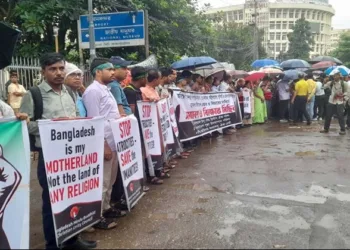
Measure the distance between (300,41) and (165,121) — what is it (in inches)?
2775

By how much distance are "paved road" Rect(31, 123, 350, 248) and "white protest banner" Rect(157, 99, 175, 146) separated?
1.85 ft

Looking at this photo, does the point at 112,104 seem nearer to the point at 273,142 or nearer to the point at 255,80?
the point at 273,142

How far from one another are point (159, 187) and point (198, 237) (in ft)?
6.45

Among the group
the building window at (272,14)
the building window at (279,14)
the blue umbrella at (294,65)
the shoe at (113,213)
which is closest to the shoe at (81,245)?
the shoe at (113,213)

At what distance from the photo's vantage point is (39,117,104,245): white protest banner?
11.5ft

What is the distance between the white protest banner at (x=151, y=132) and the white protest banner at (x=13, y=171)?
2.57 meters

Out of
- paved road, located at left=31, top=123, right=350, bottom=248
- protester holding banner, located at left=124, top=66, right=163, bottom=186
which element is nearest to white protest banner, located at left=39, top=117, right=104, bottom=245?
paved road, located at left=31, top=123, right=350, bottom=248

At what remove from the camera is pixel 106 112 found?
4.52 metres

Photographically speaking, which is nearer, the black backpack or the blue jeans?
the black backpack

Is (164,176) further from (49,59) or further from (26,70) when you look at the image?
(26,70)

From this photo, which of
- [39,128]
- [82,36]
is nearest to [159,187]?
[39,128]

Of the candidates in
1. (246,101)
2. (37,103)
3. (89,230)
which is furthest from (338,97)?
(37,103)

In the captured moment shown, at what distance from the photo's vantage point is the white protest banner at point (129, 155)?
4531 mm

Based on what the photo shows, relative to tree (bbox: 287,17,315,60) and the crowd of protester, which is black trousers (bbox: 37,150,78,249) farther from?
tree (bbox: 287,17,315,60)
